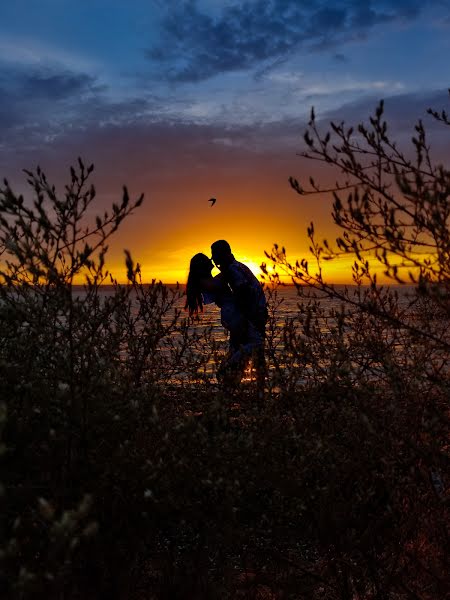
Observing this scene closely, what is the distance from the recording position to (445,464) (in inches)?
131

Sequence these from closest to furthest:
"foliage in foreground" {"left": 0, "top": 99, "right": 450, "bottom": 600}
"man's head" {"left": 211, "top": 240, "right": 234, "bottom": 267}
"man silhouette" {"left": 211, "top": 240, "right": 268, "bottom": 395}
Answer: "foliage in foreground" {"left": 0, "top": 99, "right": 450, "bottom": 600} → "man silhouette" {"left": 211, "top": 240, "right": 268, "bottom": 395} → "man's head" {"left": 211, "top": 240, "right": 234, "bottom": 267}

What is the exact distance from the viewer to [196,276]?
747cm

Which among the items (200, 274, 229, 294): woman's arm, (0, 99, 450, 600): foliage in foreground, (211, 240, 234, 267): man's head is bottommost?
(0, 99, 450, 600): foliage in foreground

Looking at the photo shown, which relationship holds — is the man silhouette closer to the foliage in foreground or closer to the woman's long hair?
the woman's long hair

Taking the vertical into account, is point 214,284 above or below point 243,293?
above

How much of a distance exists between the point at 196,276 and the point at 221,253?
1.55 feet

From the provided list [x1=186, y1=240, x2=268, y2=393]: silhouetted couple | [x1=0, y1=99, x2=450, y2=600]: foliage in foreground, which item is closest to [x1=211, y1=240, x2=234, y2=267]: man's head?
[x1=186, y1=240, x2=268, y2=393]: silhouetted couple

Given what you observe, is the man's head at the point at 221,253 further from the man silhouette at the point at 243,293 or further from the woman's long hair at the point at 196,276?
the woman's long hair at the point at 196,276

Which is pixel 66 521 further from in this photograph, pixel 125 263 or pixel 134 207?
pixel 134 207

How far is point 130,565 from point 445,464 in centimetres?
208

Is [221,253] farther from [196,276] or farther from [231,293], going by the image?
[231,293]

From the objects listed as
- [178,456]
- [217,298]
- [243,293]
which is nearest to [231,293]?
[217,298]

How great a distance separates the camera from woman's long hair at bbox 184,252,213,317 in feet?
24.4

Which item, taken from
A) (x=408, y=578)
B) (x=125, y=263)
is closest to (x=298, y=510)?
(x=408, y=578)
